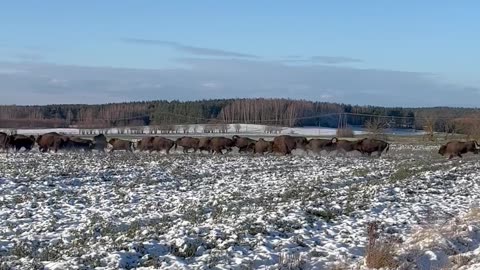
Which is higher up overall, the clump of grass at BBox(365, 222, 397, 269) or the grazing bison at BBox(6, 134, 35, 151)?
the clump of grass at BBox(365, 222, 397, 269)

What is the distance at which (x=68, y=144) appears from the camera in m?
50.2

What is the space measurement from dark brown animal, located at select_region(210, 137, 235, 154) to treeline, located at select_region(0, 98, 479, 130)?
9766cm

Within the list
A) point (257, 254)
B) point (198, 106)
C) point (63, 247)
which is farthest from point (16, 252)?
point (198, 106)

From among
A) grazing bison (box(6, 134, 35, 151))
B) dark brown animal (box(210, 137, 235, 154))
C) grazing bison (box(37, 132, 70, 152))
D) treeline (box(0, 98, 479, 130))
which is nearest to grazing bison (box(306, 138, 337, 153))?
dark brown animal (box(210, 137, 235, 154))

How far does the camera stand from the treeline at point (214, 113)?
155m

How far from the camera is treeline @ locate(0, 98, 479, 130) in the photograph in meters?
155

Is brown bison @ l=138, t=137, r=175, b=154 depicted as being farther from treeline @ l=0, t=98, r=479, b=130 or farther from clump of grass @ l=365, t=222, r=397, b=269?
treeline @ l=0, t=98, r=479, b=130

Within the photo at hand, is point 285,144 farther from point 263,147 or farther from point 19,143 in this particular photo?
point 19,143

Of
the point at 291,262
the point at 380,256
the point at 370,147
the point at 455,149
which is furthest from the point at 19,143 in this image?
the point at 380,256

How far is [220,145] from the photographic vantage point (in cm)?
4991

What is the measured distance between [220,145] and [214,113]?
123 metres

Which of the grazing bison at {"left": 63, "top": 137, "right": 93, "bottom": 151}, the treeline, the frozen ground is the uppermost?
the treeline

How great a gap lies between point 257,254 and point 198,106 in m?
162

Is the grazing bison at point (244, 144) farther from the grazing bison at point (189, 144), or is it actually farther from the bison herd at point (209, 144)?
the grazing bison at point (189, 144)
